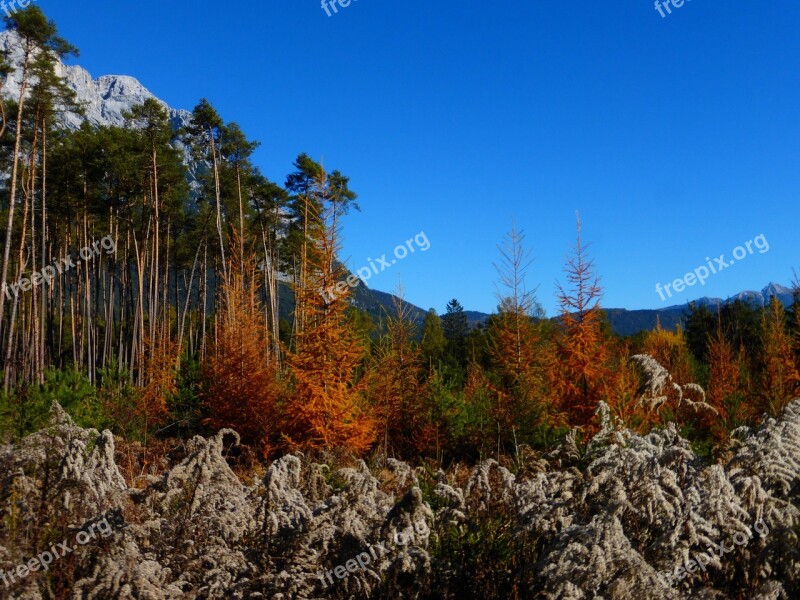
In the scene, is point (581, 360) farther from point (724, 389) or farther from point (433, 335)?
point (433, 335)

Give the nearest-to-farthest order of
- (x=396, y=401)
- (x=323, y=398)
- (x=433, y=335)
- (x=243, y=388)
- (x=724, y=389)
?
1. (x=323, y=398)
2. (x=243, y=388)
3. (x=396, y=401)
4. (x=724, y=389)
5. (x=433, y=335)

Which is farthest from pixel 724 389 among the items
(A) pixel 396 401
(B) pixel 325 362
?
(B) pixel 325 362

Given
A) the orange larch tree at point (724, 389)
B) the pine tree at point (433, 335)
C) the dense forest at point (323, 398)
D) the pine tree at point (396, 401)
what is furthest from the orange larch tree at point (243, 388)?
the pine tree at point (433, 335)

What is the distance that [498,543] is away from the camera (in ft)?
10.4

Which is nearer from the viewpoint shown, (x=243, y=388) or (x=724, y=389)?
(x=243, y=388)

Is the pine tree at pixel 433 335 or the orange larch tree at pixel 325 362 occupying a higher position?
the pine tree at pixel 433 335

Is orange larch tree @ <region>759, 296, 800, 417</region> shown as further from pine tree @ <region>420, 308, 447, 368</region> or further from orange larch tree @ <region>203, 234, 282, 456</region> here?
pine tree @ <region>420, 308, 447, 368</region>

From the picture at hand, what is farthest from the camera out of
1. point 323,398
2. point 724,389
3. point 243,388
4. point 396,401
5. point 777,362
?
point 724,389

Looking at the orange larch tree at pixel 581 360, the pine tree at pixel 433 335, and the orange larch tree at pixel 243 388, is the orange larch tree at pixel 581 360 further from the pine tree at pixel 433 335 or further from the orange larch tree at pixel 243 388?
the pine tree at pixel 433 335

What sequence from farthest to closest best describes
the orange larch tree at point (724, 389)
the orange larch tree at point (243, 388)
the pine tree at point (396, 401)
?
the orange larch tree at point (724, 389) < the pine tree at point (396, 401) < the orange larch tree at point (243, 388)

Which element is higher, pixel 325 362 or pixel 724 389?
pixel 325 362

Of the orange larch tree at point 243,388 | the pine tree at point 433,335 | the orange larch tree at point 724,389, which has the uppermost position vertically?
the pine tree at point 433,335

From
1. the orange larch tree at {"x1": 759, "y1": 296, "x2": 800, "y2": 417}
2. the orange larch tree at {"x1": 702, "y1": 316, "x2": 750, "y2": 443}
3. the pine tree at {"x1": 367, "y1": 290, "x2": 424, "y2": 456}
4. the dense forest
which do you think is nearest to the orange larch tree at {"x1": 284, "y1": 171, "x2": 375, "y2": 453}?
the dense forest

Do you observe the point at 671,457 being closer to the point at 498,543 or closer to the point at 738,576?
the point at 738,576
